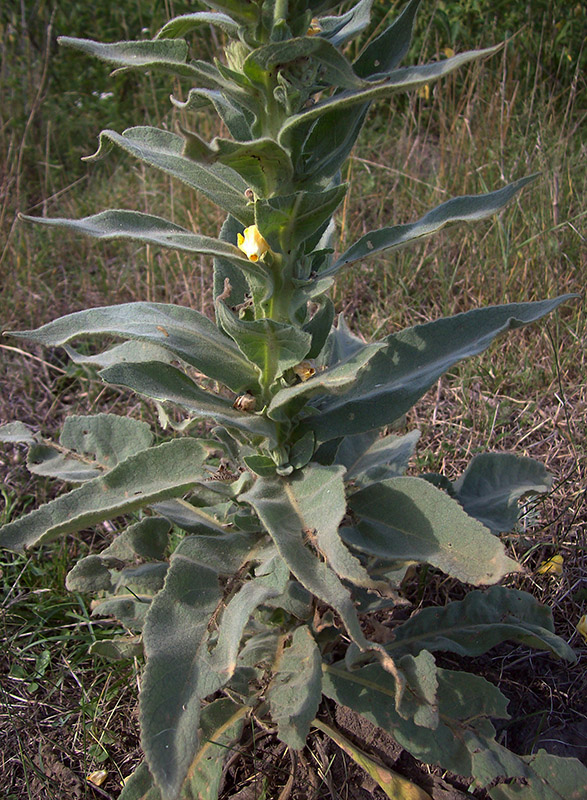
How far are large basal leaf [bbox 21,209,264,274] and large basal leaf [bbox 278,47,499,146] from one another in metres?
0.25

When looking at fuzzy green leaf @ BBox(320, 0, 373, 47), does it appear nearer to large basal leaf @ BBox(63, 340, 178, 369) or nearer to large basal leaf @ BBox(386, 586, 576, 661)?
large basal leaf @ BBox(63, 340, 178, 369)

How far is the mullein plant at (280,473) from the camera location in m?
1.32

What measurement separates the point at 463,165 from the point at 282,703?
3.38 metres

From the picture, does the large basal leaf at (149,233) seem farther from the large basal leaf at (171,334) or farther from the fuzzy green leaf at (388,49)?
the fuzzy green leaf at (388,49)

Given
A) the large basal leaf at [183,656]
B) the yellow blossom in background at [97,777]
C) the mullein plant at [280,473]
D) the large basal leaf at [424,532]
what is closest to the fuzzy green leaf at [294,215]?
the mullein plant at [280,473]

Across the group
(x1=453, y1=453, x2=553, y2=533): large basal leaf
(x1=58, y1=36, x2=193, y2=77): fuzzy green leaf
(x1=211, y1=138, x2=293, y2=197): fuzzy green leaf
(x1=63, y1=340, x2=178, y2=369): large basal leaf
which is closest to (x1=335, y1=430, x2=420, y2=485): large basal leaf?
(x1=453, y1=453, x2=553, y2=533): large basal leaf

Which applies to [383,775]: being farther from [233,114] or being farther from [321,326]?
[233,114]

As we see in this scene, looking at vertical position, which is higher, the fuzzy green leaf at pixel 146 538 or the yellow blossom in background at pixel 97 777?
the fuzzy green leaf at pixel 146 538

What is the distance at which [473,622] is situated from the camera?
6.21 feet

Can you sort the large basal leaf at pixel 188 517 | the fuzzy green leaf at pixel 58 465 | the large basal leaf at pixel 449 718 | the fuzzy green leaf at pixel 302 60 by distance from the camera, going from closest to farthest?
1. the fuzzy green leaf at pixel 302 60
2. the large basal leaf at pixel 449 718
3. the large basal leaf at pixel 188 517
4. the fuzzy green leaf at pixel 58 465

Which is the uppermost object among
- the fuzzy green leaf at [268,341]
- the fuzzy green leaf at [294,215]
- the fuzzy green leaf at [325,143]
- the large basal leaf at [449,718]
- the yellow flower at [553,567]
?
the fuzzy green leaf at [325,143]

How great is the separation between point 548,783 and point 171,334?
134 centimetres

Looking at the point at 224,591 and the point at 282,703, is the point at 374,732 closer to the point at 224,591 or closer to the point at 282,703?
the point at 282,703

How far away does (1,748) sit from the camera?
1.95 m
